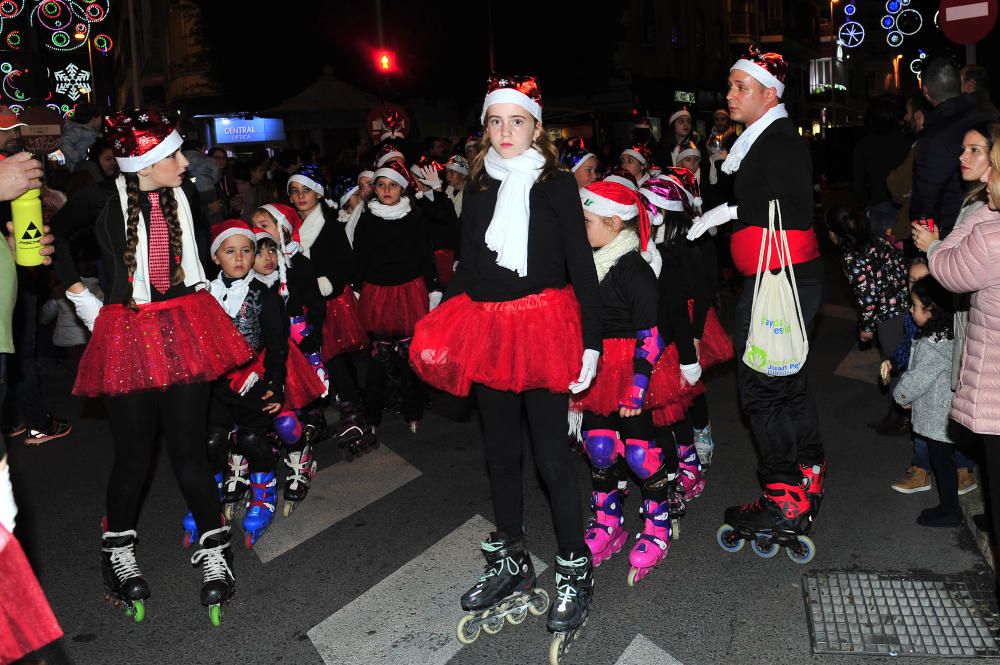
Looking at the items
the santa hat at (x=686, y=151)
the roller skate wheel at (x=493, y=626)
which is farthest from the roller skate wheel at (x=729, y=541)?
the santa hat at (x=686, y=151)

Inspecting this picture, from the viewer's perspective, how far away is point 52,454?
6867 millimetres

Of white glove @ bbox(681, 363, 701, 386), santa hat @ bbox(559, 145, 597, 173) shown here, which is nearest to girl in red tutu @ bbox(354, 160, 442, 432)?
santa hat @ bbox(559, 145, 597, 173)

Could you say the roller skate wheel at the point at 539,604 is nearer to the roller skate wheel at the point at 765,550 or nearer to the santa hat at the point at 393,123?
the roller skate wheel at the point at 765,550

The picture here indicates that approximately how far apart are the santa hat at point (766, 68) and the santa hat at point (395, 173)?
3.30 metres

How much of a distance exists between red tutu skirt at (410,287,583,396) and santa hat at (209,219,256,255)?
1685 mm

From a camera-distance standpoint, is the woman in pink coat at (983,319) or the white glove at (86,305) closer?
the woman in pink coat at (983,319)

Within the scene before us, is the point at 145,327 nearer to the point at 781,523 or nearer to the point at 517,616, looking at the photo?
the point at 517,616

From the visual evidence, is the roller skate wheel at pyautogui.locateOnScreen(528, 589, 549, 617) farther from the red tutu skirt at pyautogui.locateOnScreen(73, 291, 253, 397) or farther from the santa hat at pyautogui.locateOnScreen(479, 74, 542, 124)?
the santa hat at pyautogui.locateOnScreen(479, 74, 542, 124)

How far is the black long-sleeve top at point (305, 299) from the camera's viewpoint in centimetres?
592

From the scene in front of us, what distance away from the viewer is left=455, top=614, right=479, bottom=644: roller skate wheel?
12.6 feet

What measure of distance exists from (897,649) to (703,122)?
38311 mm

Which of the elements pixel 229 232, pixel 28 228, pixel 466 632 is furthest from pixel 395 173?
pixel 466 632

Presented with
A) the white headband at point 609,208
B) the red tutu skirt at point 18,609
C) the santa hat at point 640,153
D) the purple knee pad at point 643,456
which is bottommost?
the purple knee pad at point 643,456

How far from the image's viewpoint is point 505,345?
147 inches
